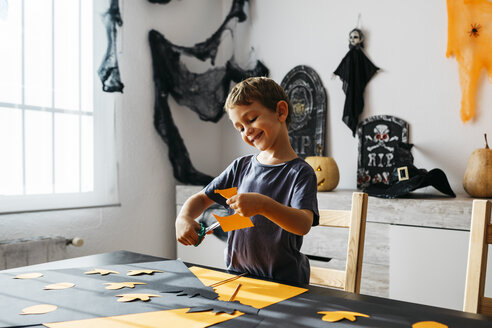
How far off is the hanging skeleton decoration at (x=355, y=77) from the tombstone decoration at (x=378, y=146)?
0.24ft

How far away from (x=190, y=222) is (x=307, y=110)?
1.57 meters

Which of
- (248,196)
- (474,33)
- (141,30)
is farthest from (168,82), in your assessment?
(248,196)

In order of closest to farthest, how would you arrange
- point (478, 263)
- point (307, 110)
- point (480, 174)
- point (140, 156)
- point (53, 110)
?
point (478, 263) < point (480, 174) < point (53, 110) < point (140, 156) < point (307, 110)

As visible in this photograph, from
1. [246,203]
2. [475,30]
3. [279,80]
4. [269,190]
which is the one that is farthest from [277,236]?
[279,80]

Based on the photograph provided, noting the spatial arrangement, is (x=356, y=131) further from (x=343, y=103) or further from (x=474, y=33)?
(x=474, y=33)

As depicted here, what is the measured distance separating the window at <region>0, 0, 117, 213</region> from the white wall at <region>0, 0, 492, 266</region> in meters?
0.09

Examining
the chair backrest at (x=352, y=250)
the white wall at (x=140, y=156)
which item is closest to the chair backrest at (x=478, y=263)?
the chair backrest at (x=352, y=250)

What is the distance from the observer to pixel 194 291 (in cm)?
83

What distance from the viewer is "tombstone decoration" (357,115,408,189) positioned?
2149 millimetres

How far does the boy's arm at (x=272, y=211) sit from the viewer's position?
32.1 inches

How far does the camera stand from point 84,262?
1092 mm

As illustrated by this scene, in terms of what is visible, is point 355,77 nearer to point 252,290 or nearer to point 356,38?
point 356,38

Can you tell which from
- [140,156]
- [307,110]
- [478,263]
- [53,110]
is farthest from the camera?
[307,110]

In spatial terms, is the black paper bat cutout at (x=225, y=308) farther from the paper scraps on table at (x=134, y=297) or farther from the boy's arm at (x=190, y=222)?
the boy's arm at (x=190, y=222)
